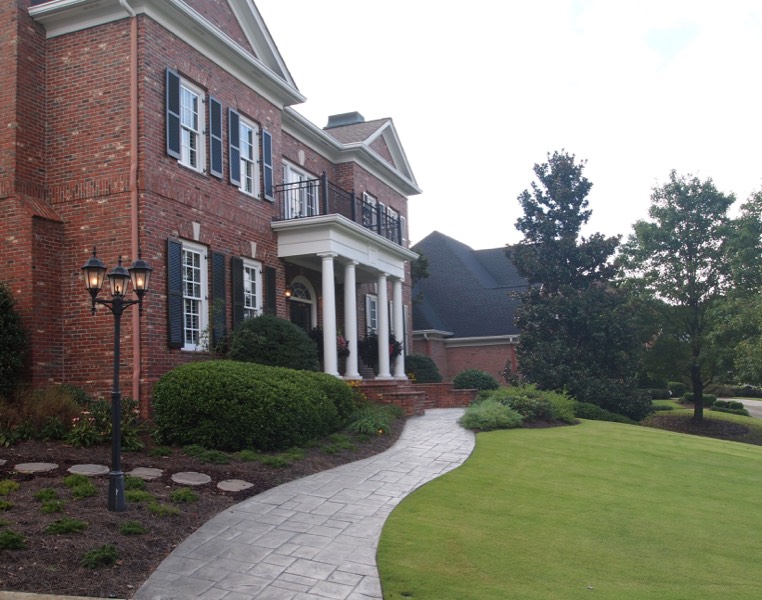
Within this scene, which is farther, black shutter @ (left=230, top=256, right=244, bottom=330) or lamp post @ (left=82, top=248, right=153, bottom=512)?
black shutter @ (left=230, top=256, right=244, bottom=330)

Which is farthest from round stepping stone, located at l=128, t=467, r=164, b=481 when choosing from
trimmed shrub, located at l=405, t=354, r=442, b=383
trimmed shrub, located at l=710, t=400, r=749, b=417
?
trimmed shrub, located at l=710, t=400, r=749, b=417

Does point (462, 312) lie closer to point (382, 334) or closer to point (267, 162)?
point (382, 334)

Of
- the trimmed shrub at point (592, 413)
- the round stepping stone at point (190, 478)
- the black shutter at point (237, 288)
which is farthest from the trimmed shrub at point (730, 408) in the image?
the round stepping stone at point (190, 478)

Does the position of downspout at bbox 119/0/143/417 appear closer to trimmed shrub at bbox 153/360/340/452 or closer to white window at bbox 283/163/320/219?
trimmed shrub at bbox 153/360/340/452

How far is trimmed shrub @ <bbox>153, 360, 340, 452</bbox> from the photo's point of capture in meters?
10.5

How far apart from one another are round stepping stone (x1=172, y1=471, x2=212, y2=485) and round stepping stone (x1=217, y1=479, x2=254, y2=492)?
0.22 metres

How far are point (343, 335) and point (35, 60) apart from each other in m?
10.3

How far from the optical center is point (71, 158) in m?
12.7

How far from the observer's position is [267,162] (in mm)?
16328

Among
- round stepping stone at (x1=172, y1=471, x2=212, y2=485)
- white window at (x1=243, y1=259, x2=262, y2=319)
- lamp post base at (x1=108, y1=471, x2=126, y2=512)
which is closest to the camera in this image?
lamp post base at (x1=108, y1=471, x2=126, y2=512)

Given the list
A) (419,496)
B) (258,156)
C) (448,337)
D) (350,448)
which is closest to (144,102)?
(258,156)

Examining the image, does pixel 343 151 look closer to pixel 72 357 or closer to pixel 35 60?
pixel 35 60

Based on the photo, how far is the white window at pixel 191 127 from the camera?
13.6m

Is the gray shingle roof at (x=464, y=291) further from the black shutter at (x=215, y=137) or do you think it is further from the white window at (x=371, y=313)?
the black shutter at (x=215, y=137)
